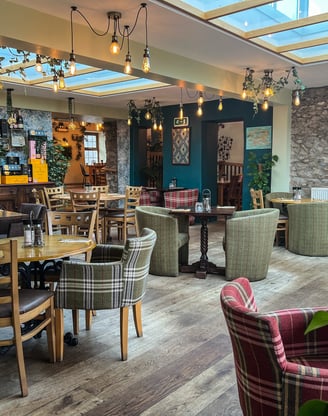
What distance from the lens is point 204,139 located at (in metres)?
8.88

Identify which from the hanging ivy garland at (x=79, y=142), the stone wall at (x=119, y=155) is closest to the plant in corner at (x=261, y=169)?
the stone wall at (x=119, y=155)

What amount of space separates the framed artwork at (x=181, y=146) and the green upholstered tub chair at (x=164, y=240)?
4528 mm

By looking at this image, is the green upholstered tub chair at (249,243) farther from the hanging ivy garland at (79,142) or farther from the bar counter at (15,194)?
the hanging ivy garland at (79,142)

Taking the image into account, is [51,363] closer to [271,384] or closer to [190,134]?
[271,384]

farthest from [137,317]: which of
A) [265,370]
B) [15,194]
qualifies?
[15,194]

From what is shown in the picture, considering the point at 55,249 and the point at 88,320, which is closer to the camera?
the point at 55,249

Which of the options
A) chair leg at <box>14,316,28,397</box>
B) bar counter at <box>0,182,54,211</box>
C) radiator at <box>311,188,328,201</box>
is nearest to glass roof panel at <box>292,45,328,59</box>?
radiator at <box>311,188,328,201</box>

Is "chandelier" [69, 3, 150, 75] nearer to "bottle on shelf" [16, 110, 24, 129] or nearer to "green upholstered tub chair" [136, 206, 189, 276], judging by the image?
"green upholstered tub chair" [136, 206, 189, 276]

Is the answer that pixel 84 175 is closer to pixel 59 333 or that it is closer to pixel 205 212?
pixel 205 212

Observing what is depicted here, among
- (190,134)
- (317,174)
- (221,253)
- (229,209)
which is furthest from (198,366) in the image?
(190,134)

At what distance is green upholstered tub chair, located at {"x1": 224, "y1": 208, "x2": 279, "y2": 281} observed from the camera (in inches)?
166

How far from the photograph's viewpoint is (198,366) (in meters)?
2.59

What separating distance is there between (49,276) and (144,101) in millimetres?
6459

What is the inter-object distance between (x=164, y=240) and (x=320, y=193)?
4100 mm
